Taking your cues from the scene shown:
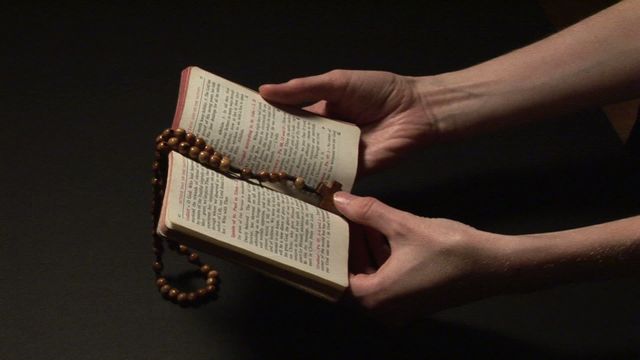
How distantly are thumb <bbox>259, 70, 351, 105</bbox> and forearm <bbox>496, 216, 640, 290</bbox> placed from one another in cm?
28

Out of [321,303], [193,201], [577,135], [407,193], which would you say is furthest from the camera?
[577,135]

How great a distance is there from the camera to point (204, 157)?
0.79 m

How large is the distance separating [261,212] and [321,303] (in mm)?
144

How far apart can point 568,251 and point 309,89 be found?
0.34m

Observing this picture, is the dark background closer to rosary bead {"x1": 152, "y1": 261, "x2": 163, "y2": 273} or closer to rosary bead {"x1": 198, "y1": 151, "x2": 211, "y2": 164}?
rosary bead {"x1": 152, "y1": 261, "x2": 163, "y2": 273}

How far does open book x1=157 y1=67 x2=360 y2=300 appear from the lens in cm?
72

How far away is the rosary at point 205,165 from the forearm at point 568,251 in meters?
0.20

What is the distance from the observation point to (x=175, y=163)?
750mm

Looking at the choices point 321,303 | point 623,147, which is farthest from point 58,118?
point 623,147

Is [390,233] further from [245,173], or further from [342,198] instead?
[245,173]

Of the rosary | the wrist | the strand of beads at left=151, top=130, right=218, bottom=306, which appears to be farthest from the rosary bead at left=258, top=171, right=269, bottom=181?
the wrist

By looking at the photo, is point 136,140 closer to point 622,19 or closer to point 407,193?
point 407,193

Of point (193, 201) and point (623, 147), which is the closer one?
point (193, 201)

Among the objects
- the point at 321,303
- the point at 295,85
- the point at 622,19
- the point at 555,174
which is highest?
the point at 622,19
